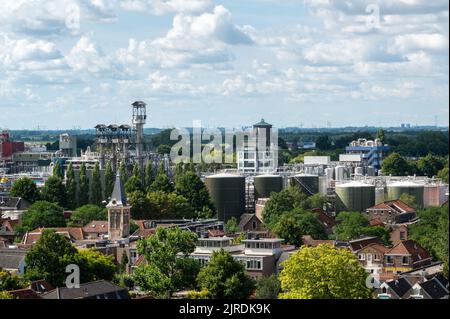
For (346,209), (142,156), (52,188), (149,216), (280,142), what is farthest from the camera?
(280,142)

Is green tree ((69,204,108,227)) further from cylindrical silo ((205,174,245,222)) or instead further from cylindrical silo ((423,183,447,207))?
cylindrical silo ((423,183,447,207))

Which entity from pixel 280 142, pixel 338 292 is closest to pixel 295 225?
pixel 338 292

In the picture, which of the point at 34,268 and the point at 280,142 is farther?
the point at 280,142

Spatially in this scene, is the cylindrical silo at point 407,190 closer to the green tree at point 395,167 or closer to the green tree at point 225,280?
the green tree at point 395,167

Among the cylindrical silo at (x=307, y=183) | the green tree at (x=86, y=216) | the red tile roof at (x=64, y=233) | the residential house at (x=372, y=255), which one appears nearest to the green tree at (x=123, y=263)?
the red tile roof at (x=64, y=233)
